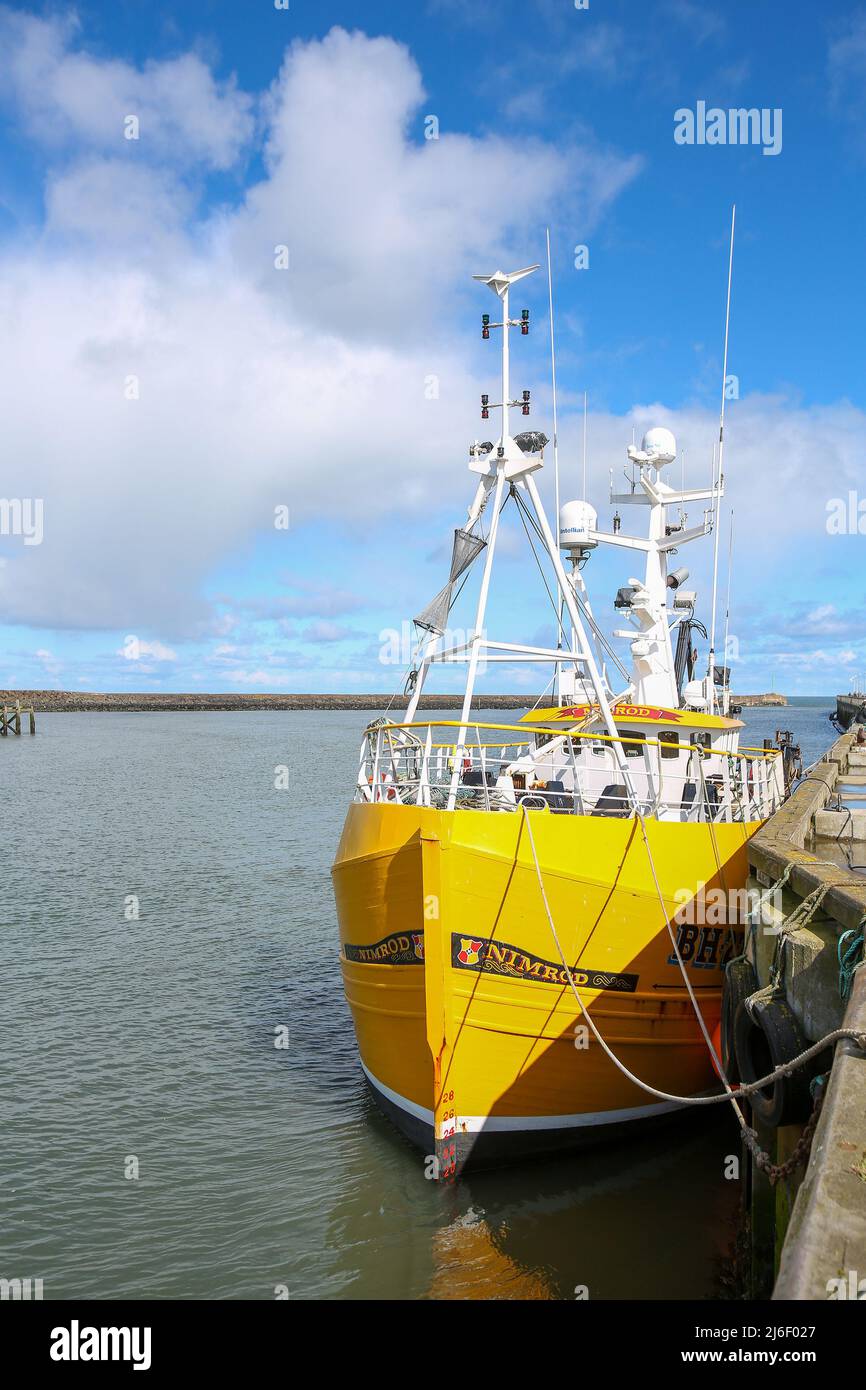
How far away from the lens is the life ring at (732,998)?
9000 millimetres

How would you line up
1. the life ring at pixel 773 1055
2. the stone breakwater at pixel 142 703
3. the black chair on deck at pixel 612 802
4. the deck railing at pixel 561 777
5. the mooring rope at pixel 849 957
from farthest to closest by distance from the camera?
1. the stone breakwater at pixel 142 703
2. the black chair on deck at pixel 612 802
3. the deck railing at pixel 561 777
4. the life ring at pixel 773 1055
5. the mooring rope at pixel 849 957

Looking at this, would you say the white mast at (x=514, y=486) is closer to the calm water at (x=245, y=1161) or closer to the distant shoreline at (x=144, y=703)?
the calm water at (x=245, y=1161)

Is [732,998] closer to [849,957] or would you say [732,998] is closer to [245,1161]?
[849,957]

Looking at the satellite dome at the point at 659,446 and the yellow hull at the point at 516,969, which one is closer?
the yellow hull at the point at 516,969

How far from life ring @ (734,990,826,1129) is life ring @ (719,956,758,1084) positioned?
438mm

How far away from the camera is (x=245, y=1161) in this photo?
10133 millimetres

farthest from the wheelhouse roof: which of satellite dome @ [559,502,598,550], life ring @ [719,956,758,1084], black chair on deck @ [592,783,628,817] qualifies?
life ring @ [719,956,758,1084]

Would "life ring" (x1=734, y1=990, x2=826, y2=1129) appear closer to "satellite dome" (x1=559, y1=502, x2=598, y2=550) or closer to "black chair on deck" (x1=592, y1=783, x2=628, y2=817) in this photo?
"black chair on deck" (x1=592, y1=783, x2=628, y2=817)

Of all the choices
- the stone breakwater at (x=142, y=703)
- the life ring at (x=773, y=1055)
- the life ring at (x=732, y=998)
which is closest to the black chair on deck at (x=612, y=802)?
the life ring at (x=732, y=998)

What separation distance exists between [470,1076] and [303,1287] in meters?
2.33

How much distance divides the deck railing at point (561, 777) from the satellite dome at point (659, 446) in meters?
5.41

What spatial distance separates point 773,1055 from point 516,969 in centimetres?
265
